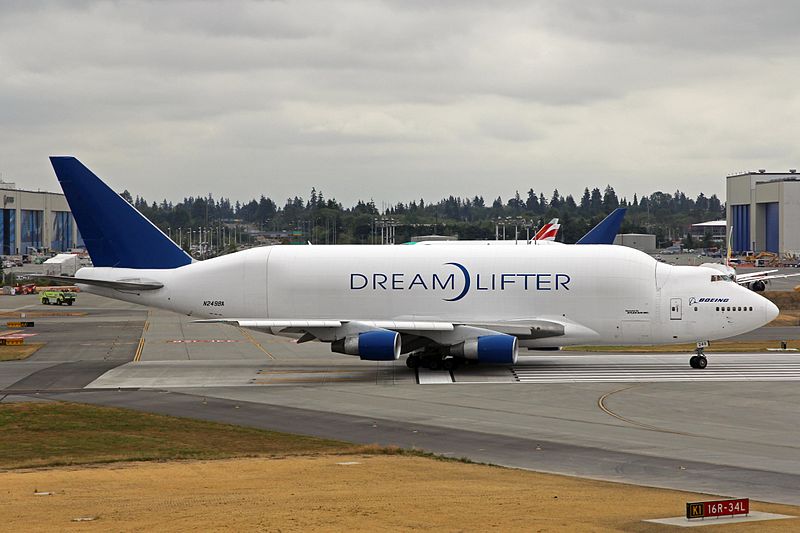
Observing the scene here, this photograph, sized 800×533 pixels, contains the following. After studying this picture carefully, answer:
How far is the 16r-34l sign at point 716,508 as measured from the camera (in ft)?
58.1

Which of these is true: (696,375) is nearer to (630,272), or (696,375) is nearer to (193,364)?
(630,272)

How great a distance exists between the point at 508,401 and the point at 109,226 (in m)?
20.8

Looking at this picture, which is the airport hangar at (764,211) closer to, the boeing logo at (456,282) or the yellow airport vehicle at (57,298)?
the yellow airport vehicle at (57,298)

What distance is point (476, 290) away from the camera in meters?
44.1

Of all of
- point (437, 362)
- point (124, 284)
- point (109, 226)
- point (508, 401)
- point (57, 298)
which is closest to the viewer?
point (508, 401)

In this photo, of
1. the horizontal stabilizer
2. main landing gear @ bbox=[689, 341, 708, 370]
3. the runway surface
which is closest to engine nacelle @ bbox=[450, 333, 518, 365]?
the runway surface

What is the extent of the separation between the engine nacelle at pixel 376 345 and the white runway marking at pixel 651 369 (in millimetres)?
4895

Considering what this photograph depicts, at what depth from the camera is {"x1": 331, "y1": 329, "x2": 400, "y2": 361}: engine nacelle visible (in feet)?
134

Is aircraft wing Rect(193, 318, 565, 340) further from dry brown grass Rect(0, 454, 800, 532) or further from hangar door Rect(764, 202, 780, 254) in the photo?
hangar door Rect(764, 202, 780, 254)

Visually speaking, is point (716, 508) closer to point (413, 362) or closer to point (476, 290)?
point (476, 290)

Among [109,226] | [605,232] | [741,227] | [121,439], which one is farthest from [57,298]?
[741,227]

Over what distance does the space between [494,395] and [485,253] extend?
965 centimetres

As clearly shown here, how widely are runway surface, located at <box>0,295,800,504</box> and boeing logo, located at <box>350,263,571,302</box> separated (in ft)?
11.0

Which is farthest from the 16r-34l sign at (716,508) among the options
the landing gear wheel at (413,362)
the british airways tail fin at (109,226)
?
the british airways tail fin at (109,226)
